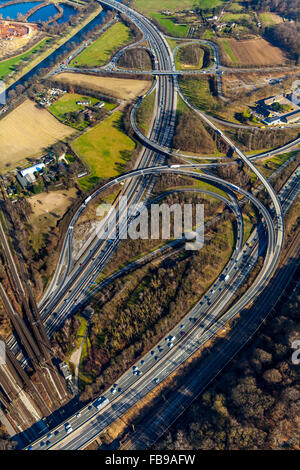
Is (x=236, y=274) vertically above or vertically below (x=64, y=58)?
below

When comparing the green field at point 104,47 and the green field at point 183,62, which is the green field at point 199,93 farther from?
the green field at point 104,47

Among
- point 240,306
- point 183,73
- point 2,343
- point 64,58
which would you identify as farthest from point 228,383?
point 64,58

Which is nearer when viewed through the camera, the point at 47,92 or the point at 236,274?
the point at 236,274

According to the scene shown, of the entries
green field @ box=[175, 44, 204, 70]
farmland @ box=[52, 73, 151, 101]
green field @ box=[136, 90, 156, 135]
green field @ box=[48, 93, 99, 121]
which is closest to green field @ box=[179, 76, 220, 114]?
green field @ box=[175, 44, 204, 70]

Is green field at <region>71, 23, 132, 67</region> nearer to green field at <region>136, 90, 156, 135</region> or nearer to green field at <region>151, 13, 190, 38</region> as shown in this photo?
green field at <region>151, 13, 190, 38</region>

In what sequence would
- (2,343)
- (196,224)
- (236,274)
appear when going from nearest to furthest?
(2,343), (236,274), (196,224)

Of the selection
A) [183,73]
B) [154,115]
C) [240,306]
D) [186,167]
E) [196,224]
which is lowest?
[240,306]

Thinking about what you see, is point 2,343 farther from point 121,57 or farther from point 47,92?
point 121,57
